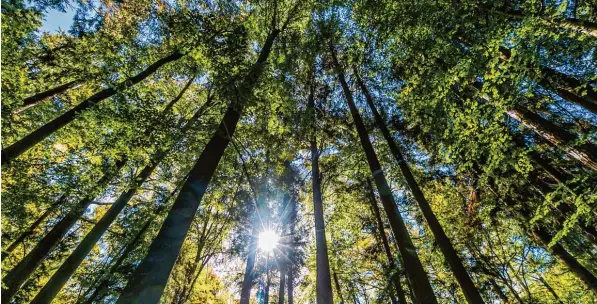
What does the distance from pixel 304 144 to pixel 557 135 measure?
795 centimetres

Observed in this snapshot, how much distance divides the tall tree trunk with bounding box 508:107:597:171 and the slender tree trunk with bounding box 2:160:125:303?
37.7 feet

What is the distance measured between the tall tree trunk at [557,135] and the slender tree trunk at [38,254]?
1149 centimetres

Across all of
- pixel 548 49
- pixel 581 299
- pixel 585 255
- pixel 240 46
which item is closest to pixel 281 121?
pixel 240 46

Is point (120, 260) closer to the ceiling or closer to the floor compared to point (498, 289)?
closer to the ceiling

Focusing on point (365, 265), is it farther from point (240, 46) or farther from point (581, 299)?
point (240, 46)

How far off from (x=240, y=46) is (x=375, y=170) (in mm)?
4786

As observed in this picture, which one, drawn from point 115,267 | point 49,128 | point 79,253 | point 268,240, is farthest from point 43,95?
point 268,240

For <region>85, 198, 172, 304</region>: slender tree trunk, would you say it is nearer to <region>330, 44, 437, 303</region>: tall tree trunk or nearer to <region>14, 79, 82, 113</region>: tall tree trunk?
<region>14, 79, 82, 113</region>: tall tree trunk

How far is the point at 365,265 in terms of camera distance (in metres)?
12.3

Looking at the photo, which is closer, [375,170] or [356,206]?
[375,170]

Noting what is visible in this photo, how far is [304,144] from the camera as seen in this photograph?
11.2 meters

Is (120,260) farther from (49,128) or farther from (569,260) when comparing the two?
(569,260)

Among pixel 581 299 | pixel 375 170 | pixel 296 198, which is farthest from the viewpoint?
pixel 296 198

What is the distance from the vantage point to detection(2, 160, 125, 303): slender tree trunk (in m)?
6.61
